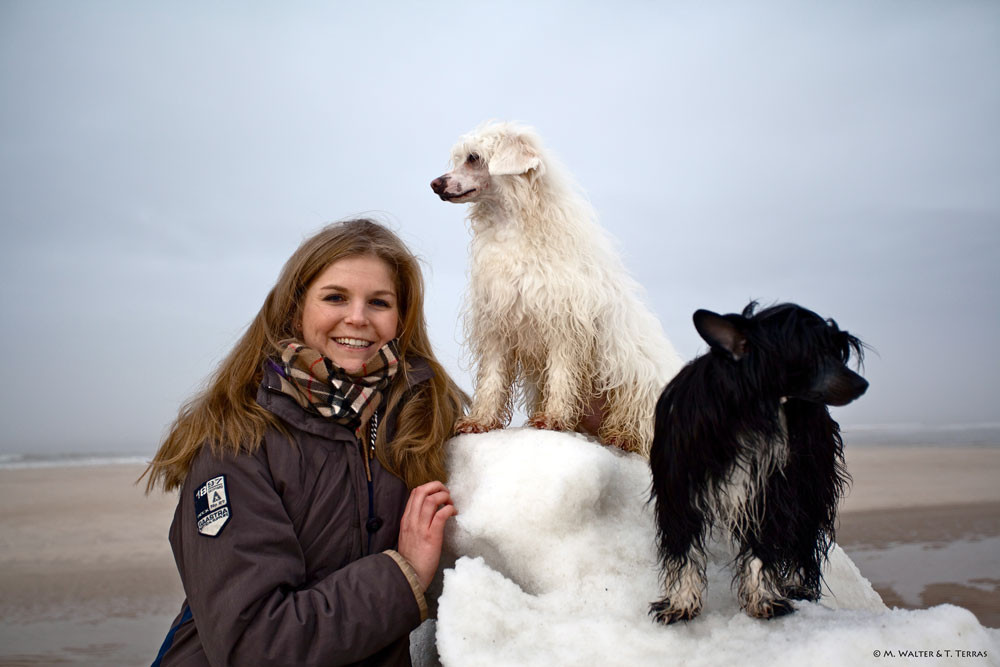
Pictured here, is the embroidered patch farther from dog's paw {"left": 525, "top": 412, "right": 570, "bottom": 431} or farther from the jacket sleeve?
dog's paw {"left": 525, "top": 412, "right": 570, "bottom": 431}

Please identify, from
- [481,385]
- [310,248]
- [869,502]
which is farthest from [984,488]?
[310,248]

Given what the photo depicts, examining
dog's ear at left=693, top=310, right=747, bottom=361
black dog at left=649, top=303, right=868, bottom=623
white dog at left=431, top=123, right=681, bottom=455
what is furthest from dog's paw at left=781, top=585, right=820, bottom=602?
white dog at left=431, top=123, right=681, bottom=455

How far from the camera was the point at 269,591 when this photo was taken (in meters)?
2.05

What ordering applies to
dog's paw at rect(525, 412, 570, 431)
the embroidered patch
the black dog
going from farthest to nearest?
dog's paw at rect(525, 412, 570, 431) < the embroidered patch < the black dog

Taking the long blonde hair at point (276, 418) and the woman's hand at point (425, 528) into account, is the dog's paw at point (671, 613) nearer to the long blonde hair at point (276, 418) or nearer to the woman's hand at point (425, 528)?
the woman's hand at point (425, 528)

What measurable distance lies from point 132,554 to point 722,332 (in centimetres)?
922

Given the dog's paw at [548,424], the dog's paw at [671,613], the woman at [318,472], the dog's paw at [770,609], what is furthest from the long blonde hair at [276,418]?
the dog's paw at [770,609]

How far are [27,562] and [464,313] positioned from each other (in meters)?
8.29

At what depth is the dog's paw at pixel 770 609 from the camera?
1962 mm

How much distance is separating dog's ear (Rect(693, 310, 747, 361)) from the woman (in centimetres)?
115

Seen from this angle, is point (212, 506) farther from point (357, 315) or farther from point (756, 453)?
point (756, 453)

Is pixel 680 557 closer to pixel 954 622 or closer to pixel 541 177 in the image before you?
pixel 954 622

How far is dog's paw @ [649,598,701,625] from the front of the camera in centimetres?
200

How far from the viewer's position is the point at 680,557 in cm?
196
